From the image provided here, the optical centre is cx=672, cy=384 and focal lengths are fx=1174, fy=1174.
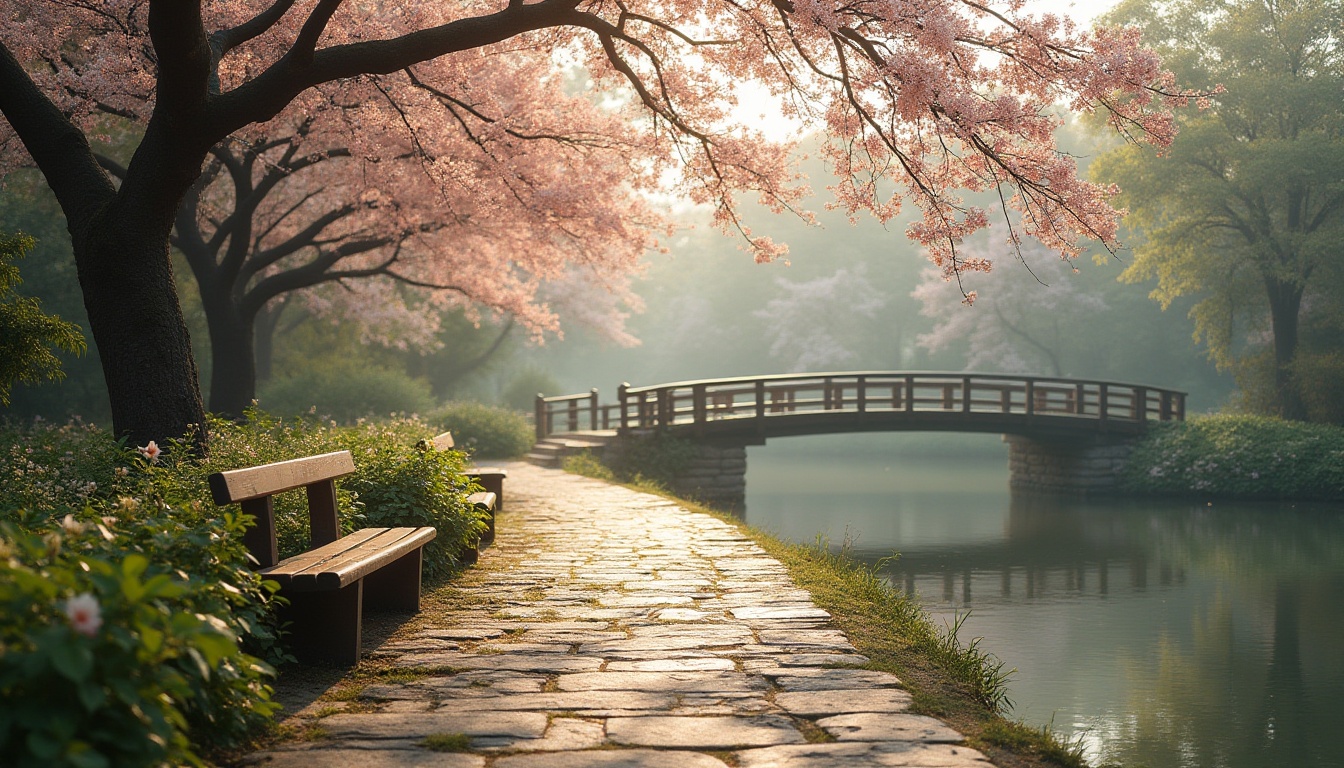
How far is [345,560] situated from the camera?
5.26 metres

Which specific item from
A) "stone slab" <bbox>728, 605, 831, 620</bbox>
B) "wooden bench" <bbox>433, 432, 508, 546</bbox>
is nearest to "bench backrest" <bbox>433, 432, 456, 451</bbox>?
"wooden bench" <bbox>433, 432, 508, 546</bbox>

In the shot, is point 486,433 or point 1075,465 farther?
point 1075,465

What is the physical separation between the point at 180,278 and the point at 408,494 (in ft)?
59.3

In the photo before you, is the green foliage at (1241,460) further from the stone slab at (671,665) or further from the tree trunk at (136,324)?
the tree trunk at (136,324)

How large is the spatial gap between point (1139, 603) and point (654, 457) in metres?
11.6

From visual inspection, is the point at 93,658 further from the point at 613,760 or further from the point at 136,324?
the point at 136,324

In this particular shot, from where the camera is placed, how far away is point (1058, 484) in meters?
25.9

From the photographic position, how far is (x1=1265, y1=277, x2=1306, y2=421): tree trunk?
26.3 meters

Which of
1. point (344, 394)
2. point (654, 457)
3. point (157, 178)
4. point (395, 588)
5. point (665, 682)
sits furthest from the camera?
point (344, 394)

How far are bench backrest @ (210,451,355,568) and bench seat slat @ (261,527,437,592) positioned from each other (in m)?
0.11

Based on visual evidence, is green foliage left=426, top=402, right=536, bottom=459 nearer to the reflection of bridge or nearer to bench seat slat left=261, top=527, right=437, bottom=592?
→ the reflection of bridge

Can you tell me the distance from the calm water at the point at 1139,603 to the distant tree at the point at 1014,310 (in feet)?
55.5

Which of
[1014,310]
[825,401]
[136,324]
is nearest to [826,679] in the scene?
[136,324]

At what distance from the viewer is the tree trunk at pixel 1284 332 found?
2631cm
